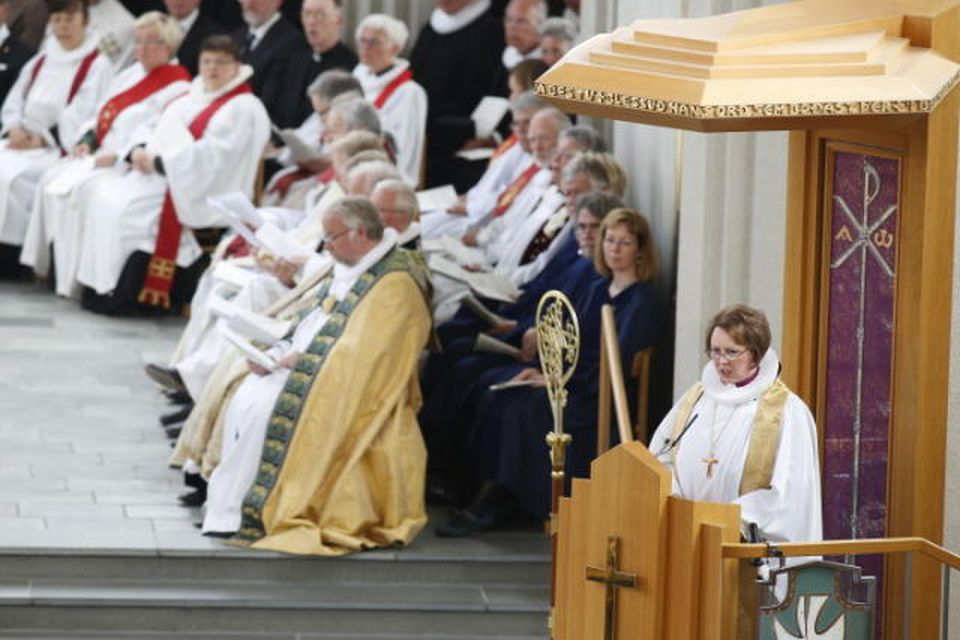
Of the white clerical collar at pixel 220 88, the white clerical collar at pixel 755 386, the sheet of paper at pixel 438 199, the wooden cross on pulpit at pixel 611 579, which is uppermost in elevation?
the white clerical collar at pixel 220 88

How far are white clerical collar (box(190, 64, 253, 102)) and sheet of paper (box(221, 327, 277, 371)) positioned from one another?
3622 mm

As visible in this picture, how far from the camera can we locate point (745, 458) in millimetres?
7645

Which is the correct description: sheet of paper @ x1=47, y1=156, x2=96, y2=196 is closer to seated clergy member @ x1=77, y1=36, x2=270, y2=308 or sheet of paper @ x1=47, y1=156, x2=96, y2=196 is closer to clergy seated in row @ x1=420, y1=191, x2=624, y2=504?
seated clergy member @ x1=77, y1=36, x2=270, y2=308

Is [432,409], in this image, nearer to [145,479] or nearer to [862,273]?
[145,479]

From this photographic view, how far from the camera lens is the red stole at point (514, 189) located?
41.0 feet

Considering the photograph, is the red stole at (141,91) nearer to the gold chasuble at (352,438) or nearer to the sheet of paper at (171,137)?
the sheet of paper at (171,137)

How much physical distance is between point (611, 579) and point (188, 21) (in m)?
9.24

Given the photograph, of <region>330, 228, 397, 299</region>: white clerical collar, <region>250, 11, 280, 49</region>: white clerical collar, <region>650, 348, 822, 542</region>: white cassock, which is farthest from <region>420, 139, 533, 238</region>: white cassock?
<region>650, 348, 822, 542</region>: white cassock

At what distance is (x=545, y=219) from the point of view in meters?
11.9

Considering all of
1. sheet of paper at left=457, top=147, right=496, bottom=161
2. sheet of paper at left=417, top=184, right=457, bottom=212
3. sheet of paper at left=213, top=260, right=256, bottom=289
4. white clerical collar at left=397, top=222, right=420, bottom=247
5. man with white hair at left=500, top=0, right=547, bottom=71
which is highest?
man with white hair at left=500, top=0, right=547, bottom=71

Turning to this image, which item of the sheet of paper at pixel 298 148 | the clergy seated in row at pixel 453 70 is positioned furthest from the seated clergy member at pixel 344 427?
the clergy seated in row at pixel 453 70

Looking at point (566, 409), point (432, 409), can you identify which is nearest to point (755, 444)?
point (566, 409)

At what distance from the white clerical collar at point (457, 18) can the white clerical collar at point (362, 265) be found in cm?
453

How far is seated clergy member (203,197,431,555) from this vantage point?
34.3ft
